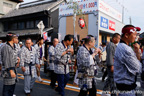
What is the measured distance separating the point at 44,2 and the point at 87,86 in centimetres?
2032

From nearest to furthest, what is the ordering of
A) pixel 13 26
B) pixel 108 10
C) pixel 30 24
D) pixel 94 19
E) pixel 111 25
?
pixel 94 19, pixel 108 10, pixel 111 25, pixel 30 24, pixel 13 26

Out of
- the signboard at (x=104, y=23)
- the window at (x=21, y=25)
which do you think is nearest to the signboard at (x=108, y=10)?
the signboard at (x=104, y=23)

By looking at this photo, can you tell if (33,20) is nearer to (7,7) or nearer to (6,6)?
(7,7)

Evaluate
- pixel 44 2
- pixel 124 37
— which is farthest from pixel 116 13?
pixel 124 37

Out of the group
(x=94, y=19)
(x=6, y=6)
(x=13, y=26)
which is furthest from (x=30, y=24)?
(x=94, y=19)

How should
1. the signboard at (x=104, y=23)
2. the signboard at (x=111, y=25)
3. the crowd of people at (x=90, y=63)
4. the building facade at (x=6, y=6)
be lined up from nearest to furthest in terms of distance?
1. the crowd of people at (x=90, y=63)
2. the signboard at (x=104, y=23)
3. the signboard at (x=111, y=25)
4. the building facade at (x=6, y=6)

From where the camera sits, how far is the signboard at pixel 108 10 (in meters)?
15.9

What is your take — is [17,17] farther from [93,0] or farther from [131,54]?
[131,54]

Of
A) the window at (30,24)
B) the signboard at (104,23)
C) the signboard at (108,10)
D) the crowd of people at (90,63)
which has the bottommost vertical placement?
the crowd of people at (90,63)

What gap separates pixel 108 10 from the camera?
688 inches

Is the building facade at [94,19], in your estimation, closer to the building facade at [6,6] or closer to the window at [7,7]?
the building facade at [6,6]

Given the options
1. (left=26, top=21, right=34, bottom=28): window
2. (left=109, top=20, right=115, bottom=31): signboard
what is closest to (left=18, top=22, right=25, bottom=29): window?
(left=26, top=21, right=34, bottom=28): window

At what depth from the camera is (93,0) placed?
1566 cm

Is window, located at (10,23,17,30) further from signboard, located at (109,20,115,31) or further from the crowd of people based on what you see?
the crowd of people
